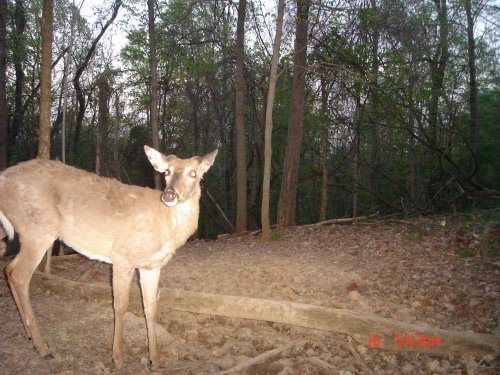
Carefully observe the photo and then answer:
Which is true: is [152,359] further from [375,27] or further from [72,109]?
[72,109]

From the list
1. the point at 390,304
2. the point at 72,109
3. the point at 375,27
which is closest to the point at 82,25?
the point at 72,109

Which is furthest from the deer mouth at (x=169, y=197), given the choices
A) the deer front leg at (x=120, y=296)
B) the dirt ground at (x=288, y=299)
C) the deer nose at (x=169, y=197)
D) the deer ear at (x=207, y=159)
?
the dirt ground at (x=288, y=299)

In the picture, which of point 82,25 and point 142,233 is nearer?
point 142,233

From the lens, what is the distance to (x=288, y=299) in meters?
6.00

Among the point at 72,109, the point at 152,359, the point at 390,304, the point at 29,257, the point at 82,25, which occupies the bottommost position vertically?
the point at 152,359

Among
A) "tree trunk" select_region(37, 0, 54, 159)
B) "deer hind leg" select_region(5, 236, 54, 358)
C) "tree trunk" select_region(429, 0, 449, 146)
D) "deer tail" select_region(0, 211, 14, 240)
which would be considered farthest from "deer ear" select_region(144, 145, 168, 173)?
"tree trunk" select_region(429, 0, 449, 146)

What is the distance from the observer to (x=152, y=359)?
4.43 m

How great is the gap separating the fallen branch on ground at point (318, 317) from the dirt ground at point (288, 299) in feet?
0.40

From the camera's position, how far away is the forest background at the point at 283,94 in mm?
12977

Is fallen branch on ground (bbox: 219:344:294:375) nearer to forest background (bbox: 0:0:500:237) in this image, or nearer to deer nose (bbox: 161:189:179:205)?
deer nose (bbox: 161:189:179:205)

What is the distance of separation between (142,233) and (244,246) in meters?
6.65

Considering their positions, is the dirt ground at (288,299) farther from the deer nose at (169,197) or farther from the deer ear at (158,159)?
the deer ear at (158,159)
